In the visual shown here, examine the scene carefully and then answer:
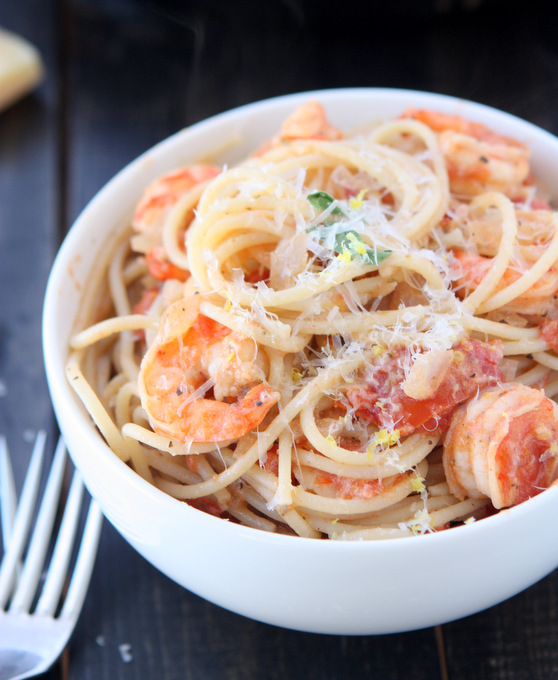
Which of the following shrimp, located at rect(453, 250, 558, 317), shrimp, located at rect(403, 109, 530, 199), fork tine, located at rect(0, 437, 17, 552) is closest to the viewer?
shrimp, located at rect(453, 250, 558, 317)

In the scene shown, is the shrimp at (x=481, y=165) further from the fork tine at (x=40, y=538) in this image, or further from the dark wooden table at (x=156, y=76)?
the fork tine at (x=40, y=538)

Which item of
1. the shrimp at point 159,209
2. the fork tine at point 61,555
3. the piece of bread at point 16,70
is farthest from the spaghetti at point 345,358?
the piece of bread at point 16,70

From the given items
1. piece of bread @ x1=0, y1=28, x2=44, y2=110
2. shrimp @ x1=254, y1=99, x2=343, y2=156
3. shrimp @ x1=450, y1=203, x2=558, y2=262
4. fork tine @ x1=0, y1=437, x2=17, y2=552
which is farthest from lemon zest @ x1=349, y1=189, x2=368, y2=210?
piece of bread @ x1=0, y1=28, x2=44, y2=110

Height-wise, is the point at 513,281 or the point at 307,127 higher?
the point at 307,127

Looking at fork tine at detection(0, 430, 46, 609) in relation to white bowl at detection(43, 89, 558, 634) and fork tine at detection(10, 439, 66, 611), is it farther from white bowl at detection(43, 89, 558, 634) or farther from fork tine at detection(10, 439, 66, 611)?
white bowl at detection(43, 89, 558, 634)

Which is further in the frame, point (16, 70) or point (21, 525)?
point (16, 70)

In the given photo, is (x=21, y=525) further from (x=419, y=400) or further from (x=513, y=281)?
(x=513, y=281)

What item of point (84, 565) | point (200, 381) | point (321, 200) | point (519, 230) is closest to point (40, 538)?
point (84, 565)
